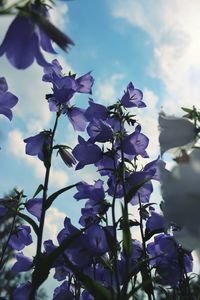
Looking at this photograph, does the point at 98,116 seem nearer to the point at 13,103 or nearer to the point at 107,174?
the point at 107,174

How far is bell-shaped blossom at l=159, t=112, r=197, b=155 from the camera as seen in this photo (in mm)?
1780

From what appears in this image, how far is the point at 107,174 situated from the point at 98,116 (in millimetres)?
436

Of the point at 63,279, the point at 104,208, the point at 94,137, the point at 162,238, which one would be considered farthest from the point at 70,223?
the point at 63,279

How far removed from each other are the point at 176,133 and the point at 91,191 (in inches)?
58.6

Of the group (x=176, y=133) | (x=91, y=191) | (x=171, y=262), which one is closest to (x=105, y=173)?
(x=91, y=191)

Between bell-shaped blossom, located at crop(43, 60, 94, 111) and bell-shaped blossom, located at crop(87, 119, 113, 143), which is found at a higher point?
bell-shaped blossom, located at crop(43, 60, 94, 111)

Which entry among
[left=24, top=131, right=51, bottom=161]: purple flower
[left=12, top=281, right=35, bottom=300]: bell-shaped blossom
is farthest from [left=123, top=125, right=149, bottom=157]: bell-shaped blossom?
[left=12, top=281, right=35, bottom=300]: bell-shaped blossom

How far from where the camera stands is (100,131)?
3.10 metres

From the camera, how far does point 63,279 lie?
387cm

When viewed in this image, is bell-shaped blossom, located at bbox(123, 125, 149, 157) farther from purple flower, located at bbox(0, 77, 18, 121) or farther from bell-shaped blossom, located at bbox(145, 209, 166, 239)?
purple flower, located at bbox(0, 77, 18, 121)

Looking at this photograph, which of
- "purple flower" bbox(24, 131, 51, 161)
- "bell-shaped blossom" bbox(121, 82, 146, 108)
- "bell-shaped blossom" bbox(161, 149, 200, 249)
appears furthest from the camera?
"bell-shaped blossom" bbox(121, 82, 146, 108)

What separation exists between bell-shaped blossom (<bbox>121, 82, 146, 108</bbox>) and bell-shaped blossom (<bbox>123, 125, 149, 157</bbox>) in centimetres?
35

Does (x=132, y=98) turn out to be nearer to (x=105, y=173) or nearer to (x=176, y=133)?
(x=105, y=173)

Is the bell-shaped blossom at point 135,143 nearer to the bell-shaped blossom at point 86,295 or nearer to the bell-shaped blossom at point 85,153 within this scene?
the bell-shaped blossom at point 85,153
